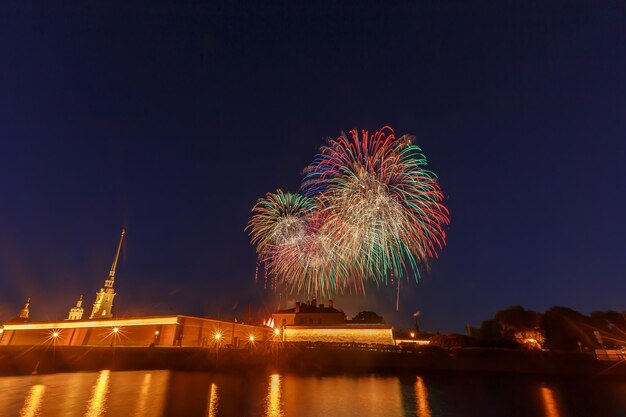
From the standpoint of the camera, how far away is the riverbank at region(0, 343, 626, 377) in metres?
42.8

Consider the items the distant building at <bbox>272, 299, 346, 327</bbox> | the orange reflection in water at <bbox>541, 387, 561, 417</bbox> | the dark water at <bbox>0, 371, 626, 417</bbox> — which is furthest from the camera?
the distant building at <bbox>272, 299, 346, 327</bbox>

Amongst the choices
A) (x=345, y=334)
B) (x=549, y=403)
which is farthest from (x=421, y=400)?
(x=345, y=334)

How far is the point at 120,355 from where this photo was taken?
4303 cm

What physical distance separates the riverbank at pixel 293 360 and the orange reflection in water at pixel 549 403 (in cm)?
1268

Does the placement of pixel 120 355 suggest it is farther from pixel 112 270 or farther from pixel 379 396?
pixel 112 270

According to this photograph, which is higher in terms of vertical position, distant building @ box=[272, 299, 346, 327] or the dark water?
distant building @ box=[272, 299, 346, 327]

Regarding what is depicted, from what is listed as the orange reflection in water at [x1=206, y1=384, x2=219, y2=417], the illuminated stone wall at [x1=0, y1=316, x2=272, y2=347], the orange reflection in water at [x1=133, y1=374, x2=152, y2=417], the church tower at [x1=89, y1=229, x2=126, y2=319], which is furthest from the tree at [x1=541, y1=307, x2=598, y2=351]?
the church tower at [x1=89, y1=229, x2=126, y2=319]

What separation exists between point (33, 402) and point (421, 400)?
30.0 meters

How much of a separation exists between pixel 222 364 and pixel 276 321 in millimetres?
22294

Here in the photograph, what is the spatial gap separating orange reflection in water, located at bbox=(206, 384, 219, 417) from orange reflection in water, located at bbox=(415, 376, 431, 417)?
1404 cm

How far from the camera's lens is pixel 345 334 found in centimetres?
5612

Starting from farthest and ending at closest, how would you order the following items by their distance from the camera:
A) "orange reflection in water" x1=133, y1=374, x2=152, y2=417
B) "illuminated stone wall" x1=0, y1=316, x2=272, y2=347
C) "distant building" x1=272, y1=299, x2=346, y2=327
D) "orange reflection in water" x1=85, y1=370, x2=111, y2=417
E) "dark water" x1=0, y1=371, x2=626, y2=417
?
"distant building" x1=272, y1=299, x2=346, y2=327, "illuminated stone wall" x1=0, y1=316, x2=272, y2=347, "dark water" x1=0, y1=371, x2=626, y2=417, "orange reflection in water" x1=133, y1=374, x2=152, y2=417, "orange reflection in water" x1=85, y1=370, x2=111, y2=417

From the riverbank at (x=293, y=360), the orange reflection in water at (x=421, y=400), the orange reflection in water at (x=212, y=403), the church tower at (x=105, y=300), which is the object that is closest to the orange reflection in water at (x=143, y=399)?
the orange reflection in water at (x=212, y=403)

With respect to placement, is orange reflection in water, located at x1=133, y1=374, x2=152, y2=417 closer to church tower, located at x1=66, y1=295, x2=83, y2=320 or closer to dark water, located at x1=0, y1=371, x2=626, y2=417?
dark water, located at x1=0, y1=371, x2=626, y2=417
